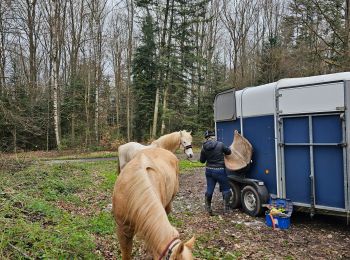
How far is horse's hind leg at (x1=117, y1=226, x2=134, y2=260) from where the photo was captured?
154 inches

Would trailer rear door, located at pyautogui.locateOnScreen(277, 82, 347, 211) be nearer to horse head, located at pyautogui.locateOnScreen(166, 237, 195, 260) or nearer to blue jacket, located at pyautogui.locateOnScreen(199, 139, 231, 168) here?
blue jacket, located at pyautogui.locateOnScreen(199, 139, 231, 168)

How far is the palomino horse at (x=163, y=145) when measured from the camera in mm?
10656

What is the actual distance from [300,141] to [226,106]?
2.76 m

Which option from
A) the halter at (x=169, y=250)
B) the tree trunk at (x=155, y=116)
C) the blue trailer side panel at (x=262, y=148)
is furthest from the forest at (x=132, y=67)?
the halter at (x=169, y=250)

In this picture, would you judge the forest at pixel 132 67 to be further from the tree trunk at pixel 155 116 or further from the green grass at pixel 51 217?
the green grass at pixel 51 217

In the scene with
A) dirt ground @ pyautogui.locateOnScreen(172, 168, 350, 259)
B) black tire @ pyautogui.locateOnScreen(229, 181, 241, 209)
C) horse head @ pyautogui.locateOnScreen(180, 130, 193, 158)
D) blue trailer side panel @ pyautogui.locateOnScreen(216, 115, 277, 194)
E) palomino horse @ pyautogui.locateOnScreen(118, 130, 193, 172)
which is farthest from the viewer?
horse head @ pyautogui.locateOnScreen(180, 130, 193, 158)

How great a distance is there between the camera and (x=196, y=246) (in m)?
5.80

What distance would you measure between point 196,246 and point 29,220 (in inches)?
112

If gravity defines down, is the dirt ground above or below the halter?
below

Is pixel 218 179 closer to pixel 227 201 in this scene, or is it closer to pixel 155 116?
pixel 227 201

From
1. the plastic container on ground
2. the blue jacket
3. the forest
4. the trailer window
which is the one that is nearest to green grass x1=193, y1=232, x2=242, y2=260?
the plastic container on ground

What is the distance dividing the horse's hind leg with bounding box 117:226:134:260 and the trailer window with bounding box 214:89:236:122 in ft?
18.4

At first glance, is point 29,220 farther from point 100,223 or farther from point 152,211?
point 152,211

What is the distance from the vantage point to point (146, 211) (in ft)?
11.0
